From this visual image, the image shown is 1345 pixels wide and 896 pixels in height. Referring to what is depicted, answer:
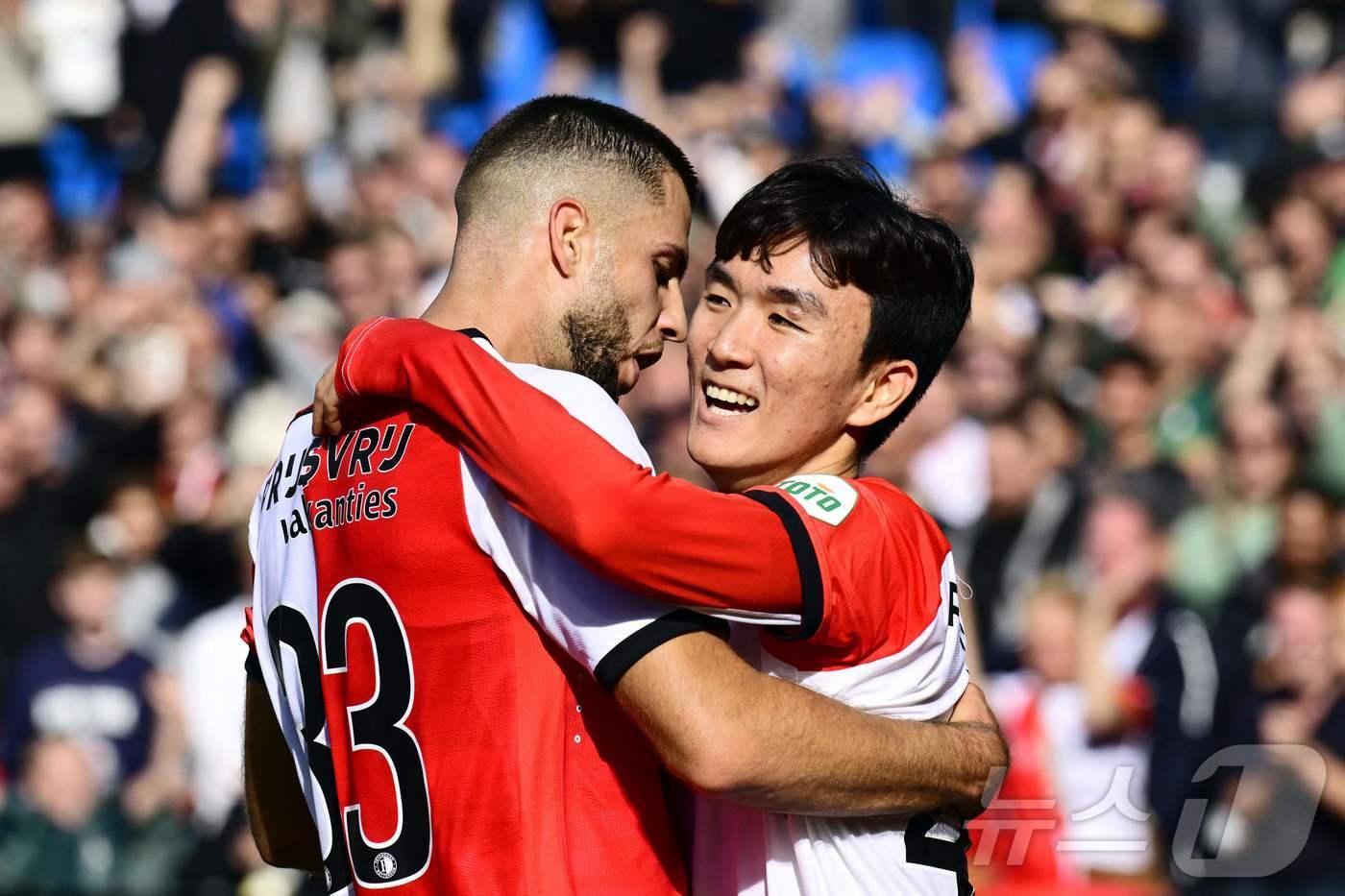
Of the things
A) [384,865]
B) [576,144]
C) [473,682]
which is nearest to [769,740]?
[473,682]

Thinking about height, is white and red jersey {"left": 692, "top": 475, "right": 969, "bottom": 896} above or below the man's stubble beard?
below

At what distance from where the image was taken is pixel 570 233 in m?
3.08

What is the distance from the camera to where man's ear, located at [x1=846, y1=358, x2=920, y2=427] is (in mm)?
3244

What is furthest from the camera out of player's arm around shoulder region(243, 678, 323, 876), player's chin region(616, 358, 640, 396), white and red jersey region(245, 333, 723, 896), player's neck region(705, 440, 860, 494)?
player's arm around shoulder region(243, 678, 323, 876)

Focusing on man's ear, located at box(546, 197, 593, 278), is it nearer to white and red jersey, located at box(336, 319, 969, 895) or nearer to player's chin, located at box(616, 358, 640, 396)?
player's chin, located at box(616, 358, 640, 396)

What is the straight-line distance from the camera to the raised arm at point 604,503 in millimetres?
2492

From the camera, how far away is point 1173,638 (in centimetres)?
666

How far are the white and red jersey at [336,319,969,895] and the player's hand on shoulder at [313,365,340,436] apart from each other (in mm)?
51

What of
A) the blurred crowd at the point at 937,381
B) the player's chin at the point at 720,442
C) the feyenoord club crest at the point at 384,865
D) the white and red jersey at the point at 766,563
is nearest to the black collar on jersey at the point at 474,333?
the white and red jersey at the point at 766,563

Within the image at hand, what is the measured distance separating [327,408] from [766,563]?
855 millimetres

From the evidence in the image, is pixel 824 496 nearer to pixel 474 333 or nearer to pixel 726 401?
pixel 726 401

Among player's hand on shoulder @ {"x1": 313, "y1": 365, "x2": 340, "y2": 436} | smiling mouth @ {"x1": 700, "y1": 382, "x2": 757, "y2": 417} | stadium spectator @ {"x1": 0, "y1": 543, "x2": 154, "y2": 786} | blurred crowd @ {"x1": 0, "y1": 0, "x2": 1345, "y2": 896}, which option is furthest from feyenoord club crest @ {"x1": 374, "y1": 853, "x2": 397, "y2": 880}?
stadium spectator @ {"x1": 0, "y1": 543, "x2": 154, "y2": 786}

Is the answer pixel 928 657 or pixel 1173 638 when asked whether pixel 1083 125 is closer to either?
pixel 1173 638

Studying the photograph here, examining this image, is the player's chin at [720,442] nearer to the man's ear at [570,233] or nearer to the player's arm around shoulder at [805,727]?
the player's arm around shoulder at [805,727]
